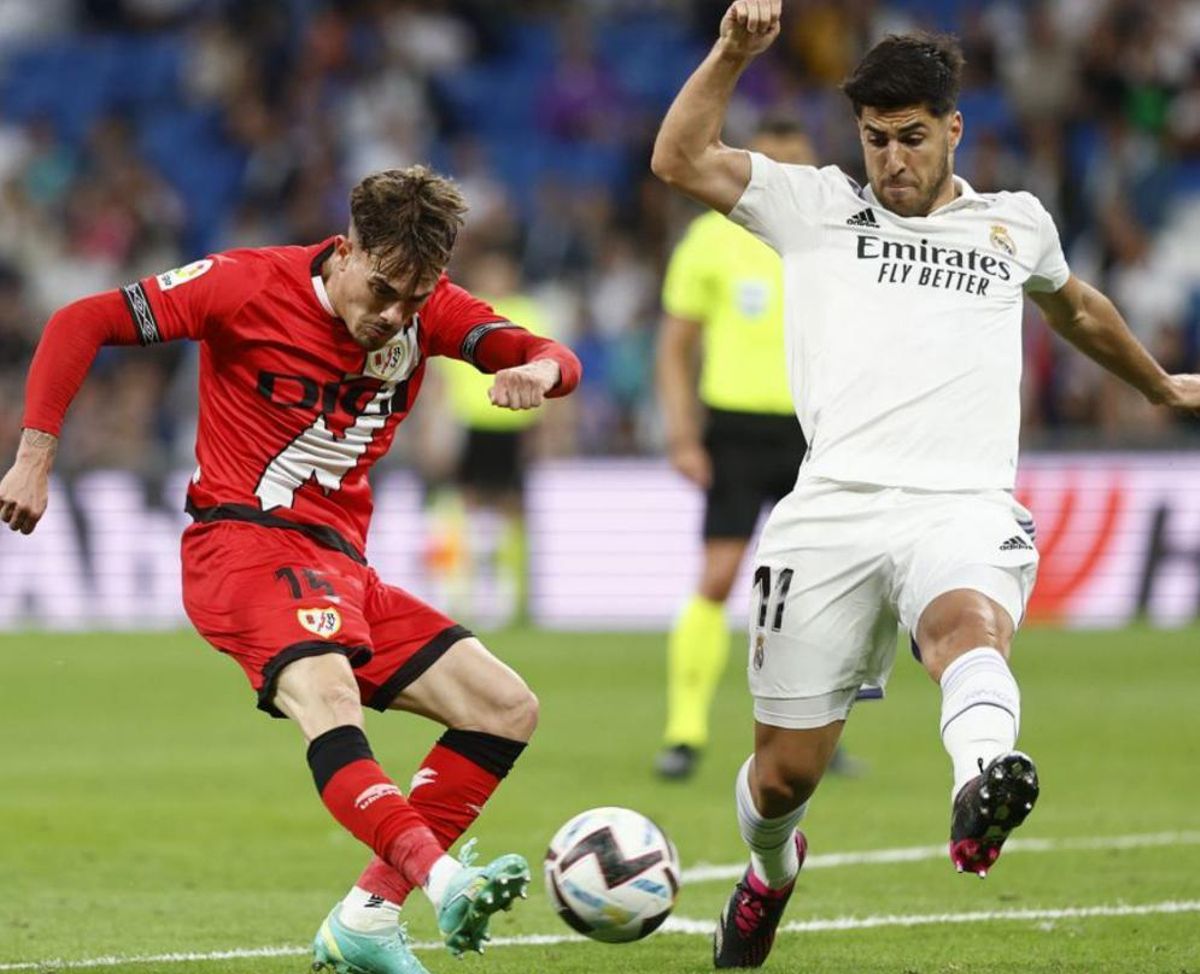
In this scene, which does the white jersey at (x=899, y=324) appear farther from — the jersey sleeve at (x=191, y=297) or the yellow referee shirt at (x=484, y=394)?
the yellow referee shirt at (x=484, y=394)

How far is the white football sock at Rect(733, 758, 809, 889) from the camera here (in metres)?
6.15

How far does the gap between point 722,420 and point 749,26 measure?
4608mm

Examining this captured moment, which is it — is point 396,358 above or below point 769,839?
above

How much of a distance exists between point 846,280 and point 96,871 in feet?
11.7

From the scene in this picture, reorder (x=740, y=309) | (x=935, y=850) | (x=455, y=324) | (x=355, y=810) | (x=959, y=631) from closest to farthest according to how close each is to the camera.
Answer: (x=355, y=810), (x=959, y=631), (x=455, y=324), (x=935, y=850), (x=740, y=309)

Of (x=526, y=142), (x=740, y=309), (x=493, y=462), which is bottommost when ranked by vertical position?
(x=493, y=462)

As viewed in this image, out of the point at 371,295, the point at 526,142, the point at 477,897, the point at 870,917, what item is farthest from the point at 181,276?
the point at 526,142

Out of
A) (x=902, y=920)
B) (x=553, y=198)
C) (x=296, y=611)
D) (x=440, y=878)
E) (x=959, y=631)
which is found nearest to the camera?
(x=440, y=878)

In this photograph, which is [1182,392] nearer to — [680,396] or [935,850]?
[935,850]

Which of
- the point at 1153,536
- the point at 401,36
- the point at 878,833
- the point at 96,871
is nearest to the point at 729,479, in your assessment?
the point at 878,833

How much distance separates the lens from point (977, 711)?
533 centimetres

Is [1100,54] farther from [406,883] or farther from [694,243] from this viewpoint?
[406,883]

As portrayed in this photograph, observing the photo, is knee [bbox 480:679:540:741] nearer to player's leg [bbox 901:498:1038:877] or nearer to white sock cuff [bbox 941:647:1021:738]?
player's leg [bbox 901:498:1038:877]

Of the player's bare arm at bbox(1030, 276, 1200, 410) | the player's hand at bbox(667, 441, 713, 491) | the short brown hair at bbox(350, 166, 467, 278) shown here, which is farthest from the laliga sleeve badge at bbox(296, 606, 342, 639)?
the player's hand at bbox(667, 441, 713, 491)
